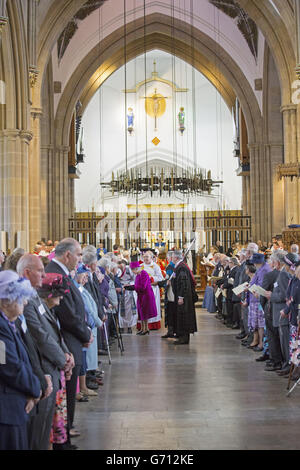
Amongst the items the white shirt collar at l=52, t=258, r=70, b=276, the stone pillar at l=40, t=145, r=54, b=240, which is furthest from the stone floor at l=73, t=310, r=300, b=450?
the stone pillar at l=40, t=145, r=54, b=240

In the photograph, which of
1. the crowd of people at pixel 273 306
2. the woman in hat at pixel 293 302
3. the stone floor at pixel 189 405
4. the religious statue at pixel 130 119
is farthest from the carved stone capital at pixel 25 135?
the religious statue at pixel 130 119

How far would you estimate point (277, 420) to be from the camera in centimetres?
535

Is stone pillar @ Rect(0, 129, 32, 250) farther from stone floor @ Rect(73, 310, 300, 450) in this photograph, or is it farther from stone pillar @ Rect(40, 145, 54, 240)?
stone pillar @ Rect(40, 145, 54, 240)

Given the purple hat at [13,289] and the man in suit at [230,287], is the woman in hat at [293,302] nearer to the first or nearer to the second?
the purple hat at [13,289]

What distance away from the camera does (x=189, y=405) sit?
5.97 metres

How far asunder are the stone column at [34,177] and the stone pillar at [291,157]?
692 centimetres

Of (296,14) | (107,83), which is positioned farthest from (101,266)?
(107,83)

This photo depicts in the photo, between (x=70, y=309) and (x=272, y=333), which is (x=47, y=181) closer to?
(x=272, y=333)

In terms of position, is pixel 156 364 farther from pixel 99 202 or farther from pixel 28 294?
pixel 99 202

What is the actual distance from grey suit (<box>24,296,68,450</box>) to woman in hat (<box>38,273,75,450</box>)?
7.2 inches

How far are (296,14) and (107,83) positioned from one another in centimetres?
2155

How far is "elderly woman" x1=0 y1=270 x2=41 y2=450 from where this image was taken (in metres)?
3.16

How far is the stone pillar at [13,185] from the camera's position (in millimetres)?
14016

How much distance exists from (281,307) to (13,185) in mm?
8571
